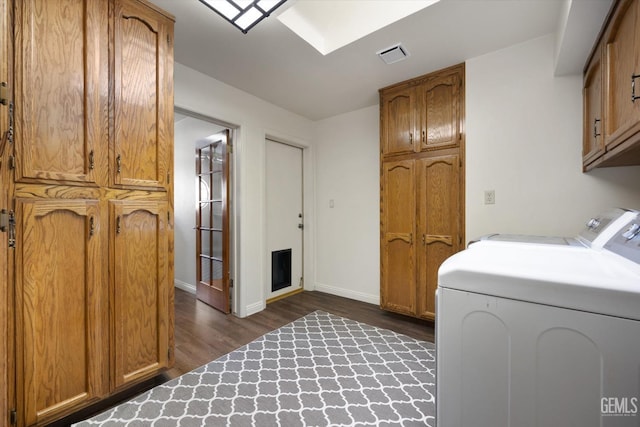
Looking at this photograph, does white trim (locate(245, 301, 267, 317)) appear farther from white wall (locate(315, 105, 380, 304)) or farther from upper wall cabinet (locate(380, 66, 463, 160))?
upper wall cabinet (locate(380, 66, 463, 160))

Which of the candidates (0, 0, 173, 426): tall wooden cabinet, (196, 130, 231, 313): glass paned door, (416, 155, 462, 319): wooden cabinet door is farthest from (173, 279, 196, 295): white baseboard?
(416, 155, 462, 319): wooden cabinet door

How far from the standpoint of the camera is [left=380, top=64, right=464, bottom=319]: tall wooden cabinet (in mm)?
2359

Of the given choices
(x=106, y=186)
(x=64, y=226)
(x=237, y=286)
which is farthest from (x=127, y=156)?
(x=237, y=286)

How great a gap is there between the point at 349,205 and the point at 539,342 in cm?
277

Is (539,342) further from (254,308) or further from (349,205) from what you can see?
(349,205)

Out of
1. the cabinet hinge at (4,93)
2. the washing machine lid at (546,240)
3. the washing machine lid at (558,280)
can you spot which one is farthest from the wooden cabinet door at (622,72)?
the cabinet hinge at (4,93)

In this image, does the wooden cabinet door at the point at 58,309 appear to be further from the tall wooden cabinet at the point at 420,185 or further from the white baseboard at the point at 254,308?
the tall wooden cabinet at the point at 420,185

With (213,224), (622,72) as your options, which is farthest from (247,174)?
(622,72)

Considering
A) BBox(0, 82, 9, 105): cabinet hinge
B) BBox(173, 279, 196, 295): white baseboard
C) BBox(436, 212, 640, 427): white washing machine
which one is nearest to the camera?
BBox(436, 212, 640, 427): white washing machine

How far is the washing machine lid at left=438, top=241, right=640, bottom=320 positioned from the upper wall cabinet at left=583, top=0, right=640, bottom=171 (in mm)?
671

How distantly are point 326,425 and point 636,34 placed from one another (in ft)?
7.64

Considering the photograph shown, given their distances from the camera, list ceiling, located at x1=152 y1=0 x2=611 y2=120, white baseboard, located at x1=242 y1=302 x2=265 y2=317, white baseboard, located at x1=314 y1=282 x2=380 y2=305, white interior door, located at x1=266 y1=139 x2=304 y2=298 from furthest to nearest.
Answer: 1. white interior door, located at x1=266 y1=139 x2=304 y2=298
2. white baseboard, located at x1=314 y1=282 x2=380 y2=305
3. white baseboard, located at x1=242 y1=302 x2=265 y2=317
4. ceiling, located at x1=152 y1=0 x2=611 y2=120

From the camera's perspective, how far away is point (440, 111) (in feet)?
7.95

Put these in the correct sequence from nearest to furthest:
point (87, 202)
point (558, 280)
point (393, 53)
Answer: point (558, 280)
point (87, 202)
point (393, 53)
